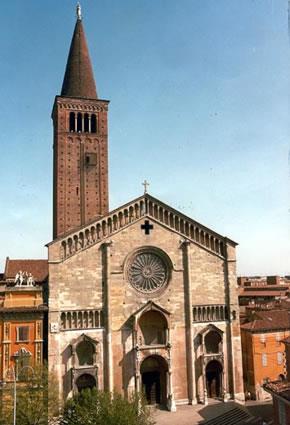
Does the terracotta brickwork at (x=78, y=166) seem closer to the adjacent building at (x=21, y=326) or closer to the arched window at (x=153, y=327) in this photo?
the adjacent building at (x=21, y=326)

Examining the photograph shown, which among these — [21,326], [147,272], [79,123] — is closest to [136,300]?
[147,272]

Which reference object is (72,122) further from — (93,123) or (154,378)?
(154,378)

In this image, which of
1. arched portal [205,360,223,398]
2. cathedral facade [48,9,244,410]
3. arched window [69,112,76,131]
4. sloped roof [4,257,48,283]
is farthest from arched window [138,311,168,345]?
arched window [69,112,76,131]

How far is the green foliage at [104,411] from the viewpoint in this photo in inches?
898

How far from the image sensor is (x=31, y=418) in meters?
24.7

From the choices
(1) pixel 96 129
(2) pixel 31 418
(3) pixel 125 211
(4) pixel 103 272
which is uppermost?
(1) pixel 96 129

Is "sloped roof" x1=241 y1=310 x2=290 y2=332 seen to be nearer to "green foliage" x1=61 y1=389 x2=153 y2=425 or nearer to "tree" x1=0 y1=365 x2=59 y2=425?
"green foliage" x1=61 y1=389 x2=153 y2=425

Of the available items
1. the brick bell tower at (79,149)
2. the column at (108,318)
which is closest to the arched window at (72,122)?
the brick bell tower at (79,149)

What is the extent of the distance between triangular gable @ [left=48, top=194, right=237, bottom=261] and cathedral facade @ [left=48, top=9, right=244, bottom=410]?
9 cm

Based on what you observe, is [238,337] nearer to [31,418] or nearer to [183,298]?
[183,298]

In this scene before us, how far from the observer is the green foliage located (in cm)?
2281

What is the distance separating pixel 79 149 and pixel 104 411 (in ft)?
113

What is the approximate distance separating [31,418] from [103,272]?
1284 cm

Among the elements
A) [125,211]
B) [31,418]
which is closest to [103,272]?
[125,211]
